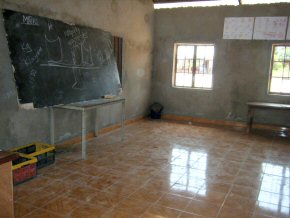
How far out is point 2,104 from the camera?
3521mm

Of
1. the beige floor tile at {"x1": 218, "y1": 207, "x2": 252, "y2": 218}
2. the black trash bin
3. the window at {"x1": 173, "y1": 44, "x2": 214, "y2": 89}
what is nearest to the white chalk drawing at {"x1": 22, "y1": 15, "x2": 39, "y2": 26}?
the beige floor tile at {"x1": 218, "y1": 207, "x2": 252, "y2": 218}

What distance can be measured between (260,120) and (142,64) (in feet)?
10.6

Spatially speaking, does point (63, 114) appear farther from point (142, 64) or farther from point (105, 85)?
point (142, 64)

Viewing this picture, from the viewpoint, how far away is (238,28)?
6.67 m

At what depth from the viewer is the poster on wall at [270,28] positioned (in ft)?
20.6

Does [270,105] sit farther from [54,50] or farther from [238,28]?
[54,50]

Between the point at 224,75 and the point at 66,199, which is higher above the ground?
the point at 224,75

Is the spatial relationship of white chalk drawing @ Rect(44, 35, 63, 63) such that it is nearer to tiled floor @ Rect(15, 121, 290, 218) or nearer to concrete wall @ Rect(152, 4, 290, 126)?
tiled floor @ Rect(15, 121, 290, 218)

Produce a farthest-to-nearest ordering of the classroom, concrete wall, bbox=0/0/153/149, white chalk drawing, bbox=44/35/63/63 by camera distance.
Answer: white chalk drawing, bbox=44/35/63/63, concrete wall, bbox=0/0/153/149, the classroom

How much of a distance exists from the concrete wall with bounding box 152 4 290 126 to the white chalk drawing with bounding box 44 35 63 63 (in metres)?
3.84

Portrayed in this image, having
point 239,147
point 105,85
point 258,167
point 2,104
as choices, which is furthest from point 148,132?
point 2,104

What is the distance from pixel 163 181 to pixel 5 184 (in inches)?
82.5

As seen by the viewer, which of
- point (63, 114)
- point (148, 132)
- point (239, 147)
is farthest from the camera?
point (148, 132)

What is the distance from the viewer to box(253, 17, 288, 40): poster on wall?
629 cm
